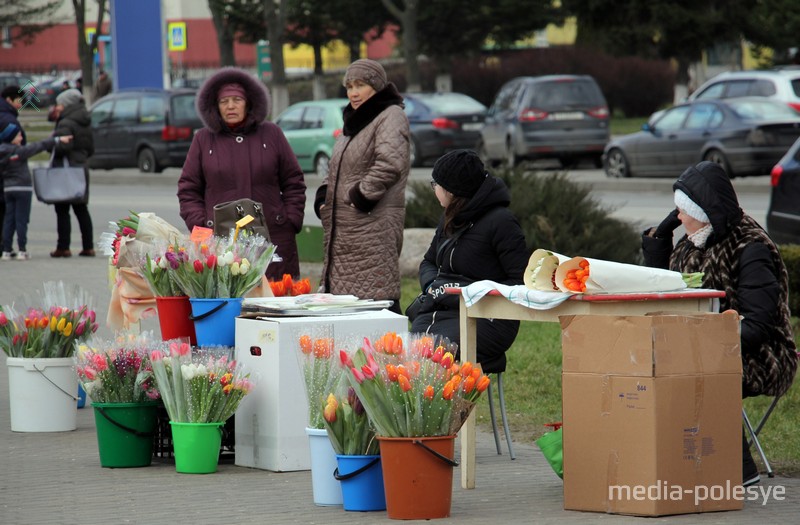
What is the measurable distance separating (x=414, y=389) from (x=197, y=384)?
1349 mm

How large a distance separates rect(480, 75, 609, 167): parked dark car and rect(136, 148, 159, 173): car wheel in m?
6.80

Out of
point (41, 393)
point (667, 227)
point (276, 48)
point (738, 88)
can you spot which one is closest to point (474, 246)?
point (667, 227)

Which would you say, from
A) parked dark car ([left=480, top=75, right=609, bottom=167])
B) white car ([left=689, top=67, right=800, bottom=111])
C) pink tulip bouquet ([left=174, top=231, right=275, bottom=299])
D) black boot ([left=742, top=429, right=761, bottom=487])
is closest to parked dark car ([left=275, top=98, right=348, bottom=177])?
parked dark car ([left=480, top=75, right=609, bottom=167])

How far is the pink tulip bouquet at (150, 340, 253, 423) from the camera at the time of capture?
250 inches

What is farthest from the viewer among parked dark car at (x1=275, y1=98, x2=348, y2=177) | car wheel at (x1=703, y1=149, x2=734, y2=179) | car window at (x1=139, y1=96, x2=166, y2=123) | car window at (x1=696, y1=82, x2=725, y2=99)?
car window at (x1=139, y1=96, x2=166, y2=123)

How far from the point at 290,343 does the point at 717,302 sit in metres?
1.91

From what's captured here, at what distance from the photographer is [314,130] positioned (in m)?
27.8

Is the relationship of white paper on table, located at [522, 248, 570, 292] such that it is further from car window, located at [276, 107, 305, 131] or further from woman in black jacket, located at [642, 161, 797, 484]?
car window, located at [276, 107, 305, 131]

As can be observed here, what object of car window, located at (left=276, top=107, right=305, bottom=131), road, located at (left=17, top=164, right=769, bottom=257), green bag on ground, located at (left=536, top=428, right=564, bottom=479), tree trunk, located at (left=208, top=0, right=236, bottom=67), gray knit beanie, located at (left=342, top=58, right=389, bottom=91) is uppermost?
tree trunk, located at (left=208, top=0, right=236, bottom=67)

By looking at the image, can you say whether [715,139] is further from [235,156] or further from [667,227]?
[667,227]

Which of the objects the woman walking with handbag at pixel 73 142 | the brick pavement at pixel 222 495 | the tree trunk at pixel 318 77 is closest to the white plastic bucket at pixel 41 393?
the brick pavement at pixel 222 495

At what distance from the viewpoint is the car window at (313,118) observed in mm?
27797

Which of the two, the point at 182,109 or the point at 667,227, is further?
the point at 182,109

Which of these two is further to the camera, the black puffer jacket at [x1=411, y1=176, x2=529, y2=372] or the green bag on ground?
the black puffer jacket at [x1=411, y1=176, x2=529, y2=372]
